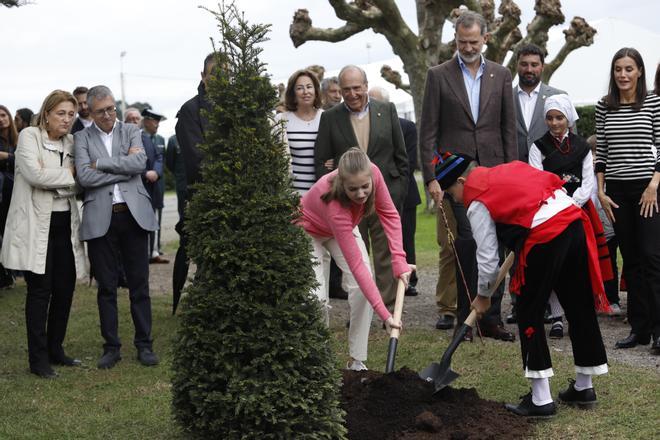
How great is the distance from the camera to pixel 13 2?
7934 millimetres

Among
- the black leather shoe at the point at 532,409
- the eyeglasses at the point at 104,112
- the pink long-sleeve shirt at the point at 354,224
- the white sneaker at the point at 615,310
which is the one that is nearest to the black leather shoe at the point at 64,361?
the eyeglasses at the point at 104,112

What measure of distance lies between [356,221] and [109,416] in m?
2.09

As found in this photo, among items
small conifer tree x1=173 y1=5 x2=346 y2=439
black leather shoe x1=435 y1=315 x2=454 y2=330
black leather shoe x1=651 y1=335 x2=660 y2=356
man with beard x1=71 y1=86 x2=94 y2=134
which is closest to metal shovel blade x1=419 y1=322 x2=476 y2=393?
small conifer tree x1=173 y1=5 x2=346 y2=439

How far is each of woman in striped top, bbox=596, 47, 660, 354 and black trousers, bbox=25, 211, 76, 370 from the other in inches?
171

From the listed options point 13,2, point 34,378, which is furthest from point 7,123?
point 34,378

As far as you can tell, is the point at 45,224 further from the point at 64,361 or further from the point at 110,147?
the point at 64,361

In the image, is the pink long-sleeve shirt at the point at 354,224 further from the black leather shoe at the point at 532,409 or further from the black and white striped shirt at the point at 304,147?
the black and white striped shirt at the point at 304,147

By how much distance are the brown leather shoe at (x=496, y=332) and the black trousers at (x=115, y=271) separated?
9.19ft

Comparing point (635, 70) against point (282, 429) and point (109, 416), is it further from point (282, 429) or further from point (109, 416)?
point (109, 416)

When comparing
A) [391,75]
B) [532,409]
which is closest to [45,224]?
[532,409]

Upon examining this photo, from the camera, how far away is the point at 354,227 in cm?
625

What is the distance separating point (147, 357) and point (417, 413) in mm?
2732

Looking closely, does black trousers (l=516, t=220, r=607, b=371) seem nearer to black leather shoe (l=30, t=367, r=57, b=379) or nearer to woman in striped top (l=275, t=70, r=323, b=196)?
woman in striped top (l=275, t=70, r=323, b=196)

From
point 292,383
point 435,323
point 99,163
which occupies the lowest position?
point 435,323
